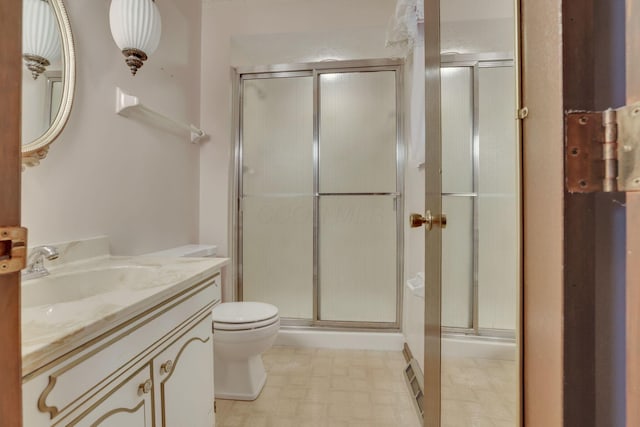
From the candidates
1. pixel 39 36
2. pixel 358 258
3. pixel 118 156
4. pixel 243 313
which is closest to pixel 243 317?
pixel 243 313

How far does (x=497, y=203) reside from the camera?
61cm

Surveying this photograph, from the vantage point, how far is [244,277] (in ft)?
8.34

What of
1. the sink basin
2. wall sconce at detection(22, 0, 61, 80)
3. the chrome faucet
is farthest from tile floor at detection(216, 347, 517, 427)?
wall sconce at detection(22, 0, 61, 80)

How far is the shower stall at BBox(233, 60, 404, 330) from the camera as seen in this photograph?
95.2 inches

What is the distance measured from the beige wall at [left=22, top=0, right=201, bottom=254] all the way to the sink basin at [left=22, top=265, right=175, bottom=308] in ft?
0.65

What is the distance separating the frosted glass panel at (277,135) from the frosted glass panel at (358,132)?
0.46 ft

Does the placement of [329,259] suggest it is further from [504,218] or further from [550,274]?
[550,274]

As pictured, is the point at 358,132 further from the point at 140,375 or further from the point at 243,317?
the point at 140,375

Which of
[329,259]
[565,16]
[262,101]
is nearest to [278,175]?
[262,101]

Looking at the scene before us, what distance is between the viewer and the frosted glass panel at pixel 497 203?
1.68 feet

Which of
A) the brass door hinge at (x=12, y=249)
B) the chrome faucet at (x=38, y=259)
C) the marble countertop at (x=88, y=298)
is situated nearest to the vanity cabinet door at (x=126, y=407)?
the marble countertop at (x=88, y=298)

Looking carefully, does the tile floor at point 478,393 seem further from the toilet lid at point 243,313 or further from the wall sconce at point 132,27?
the wall sconce at point 132,27

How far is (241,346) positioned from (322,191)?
52.1 inches

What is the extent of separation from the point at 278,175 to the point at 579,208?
2.29m
